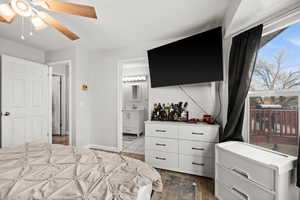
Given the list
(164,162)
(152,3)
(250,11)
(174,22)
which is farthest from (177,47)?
(164,162)

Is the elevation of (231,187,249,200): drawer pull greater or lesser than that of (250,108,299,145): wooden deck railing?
lesser

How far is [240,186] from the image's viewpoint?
1.41m

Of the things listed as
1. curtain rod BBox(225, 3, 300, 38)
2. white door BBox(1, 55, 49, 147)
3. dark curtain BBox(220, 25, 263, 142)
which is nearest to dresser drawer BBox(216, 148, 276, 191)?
dark curtain BBox(220, 25, 263, 142)

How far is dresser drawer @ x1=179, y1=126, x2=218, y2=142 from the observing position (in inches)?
81.4

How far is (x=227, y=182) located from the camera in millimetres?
1564

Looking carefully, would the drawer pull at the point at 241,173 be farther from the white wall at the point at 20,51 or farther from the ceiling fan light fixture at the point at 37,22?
the white wall at the point at 20,51

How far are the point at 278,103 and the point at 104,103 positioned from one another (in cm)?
311

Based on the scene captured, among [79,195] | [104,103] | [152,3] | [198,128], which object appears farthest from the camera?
[104,103]

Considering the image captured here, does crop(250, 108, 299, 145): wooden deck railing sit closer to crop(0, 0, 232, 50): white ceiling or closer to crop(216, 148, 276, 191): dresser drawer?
crop(216, 148, 276, 191): dresser drawer

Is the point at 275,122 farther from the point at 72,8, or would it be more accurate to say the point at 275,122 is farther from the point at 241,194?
the point at 72,8

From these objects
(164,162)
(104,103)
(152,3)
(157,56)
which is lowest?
(164,162)

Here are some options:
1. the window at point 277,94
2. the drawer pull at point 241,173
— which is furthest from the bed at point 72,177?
the window at point 277,94

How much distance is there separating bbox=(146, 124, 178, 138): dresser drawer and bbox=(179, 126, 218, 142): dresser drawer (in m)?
0.12

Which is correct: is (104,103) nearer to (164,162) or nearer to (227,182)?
(164,162)
